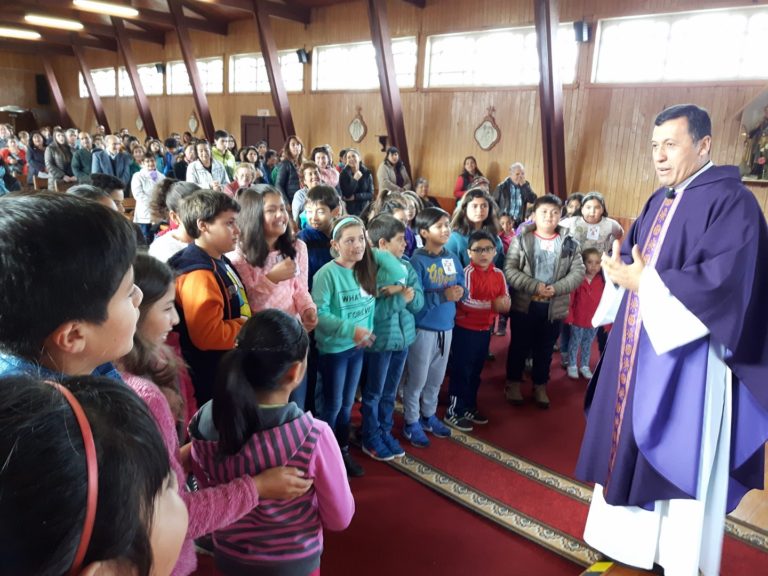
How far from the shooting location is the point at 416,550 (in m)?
2.29

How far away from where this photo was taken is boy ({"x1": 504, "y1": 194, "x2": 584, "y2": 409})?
346 cm

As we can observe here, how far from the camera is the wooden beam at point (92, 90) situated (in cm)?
1702

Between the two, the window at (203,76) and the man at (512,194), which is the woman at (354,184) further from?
the window at (203,76)

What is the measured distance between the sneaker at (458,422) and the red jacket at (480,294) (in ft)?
1.93

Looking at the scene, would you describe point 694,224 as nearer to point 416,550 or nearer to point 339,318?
point 339,318

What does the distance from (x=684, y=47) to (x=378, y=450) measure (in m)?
6.94

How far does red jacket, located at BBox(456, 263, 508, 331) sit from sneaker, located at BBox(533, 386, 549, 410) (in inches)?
28.7

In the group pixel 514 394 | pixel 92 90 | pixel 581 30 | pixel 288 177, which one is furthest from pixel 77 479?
pixel 92 90

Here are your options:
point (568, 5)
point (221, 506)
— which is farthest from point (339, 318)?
point (568, 5)

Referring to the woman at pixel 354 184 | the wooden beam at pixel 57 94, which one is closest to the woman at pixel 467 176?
the woman at pixel 354 184

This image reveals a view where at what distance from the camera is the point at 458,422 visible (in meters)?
3.40

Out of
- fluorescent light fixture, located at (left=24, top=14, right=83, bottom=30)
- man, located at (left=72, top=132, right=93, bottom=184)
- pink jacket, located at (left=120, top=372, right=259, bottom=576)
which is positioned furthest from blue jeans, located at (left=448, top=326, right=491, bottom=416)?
fluorescent light fixture, located at (left=24, top=14, right=83, bottom=30)

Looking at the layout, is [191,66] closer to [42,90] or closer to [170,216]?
[42,90]

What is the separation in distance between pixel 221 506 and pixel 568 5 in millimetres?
8616
